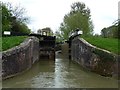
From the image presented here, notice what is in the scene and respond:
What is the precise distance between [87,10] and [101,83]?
115ft

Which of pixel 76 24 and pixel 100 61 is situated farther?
pixel 76 24

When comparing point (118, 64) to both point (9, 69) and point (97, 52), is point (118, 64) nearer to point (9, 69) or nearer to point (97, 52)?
point (97, 52)

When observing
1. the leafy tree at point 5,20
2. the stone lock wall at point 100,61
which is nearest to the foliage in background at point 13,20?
the leafy tree at point 5,20

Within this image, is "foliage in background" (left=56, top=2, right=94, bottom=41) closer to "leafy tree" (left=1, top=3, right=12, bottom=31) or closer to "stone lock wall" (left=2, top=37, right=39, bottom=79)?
"leafy tree" (left=1, top=3, right=12, bottom=31)

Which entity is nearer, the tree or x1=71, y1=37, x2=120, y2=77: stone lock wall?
x1=71, y1=37, x2=120, y2=77: stone lock wall

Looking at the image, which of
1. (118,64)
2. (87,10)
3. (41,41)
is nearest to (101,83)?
(118,64)

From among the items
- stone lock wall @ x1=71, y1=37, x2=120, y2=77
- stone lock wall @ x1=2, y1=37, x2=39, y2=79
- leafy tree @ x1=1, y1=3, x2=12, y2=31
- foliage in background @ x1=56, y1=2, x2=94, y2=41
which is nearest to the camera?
stone lock wall @ x1=2, y1=37, x2=39, y2=79

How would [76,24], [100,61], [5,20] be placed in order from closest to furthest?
1. [100,61]
2. [5,20]
3. [76,24]

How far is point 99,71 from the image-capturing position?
41.4ft

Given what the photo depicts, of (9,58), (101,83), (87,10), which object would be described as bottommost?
(101,83)

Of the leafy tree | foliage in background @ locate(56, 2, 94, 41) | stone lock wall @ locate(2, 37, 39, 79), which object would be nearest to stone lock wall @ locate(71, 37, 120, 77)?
stone lock wall @ locate(2, 37, 39, 79)

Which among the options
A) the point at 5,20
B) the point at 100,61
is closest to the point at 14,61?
the point at 100,61

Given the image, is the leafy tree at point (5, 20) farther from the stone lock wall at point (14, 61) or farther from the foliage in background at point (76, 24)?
the stone lock wall at point (14, 61)

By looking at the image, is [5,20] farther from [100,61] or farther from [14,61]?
[100,61]
